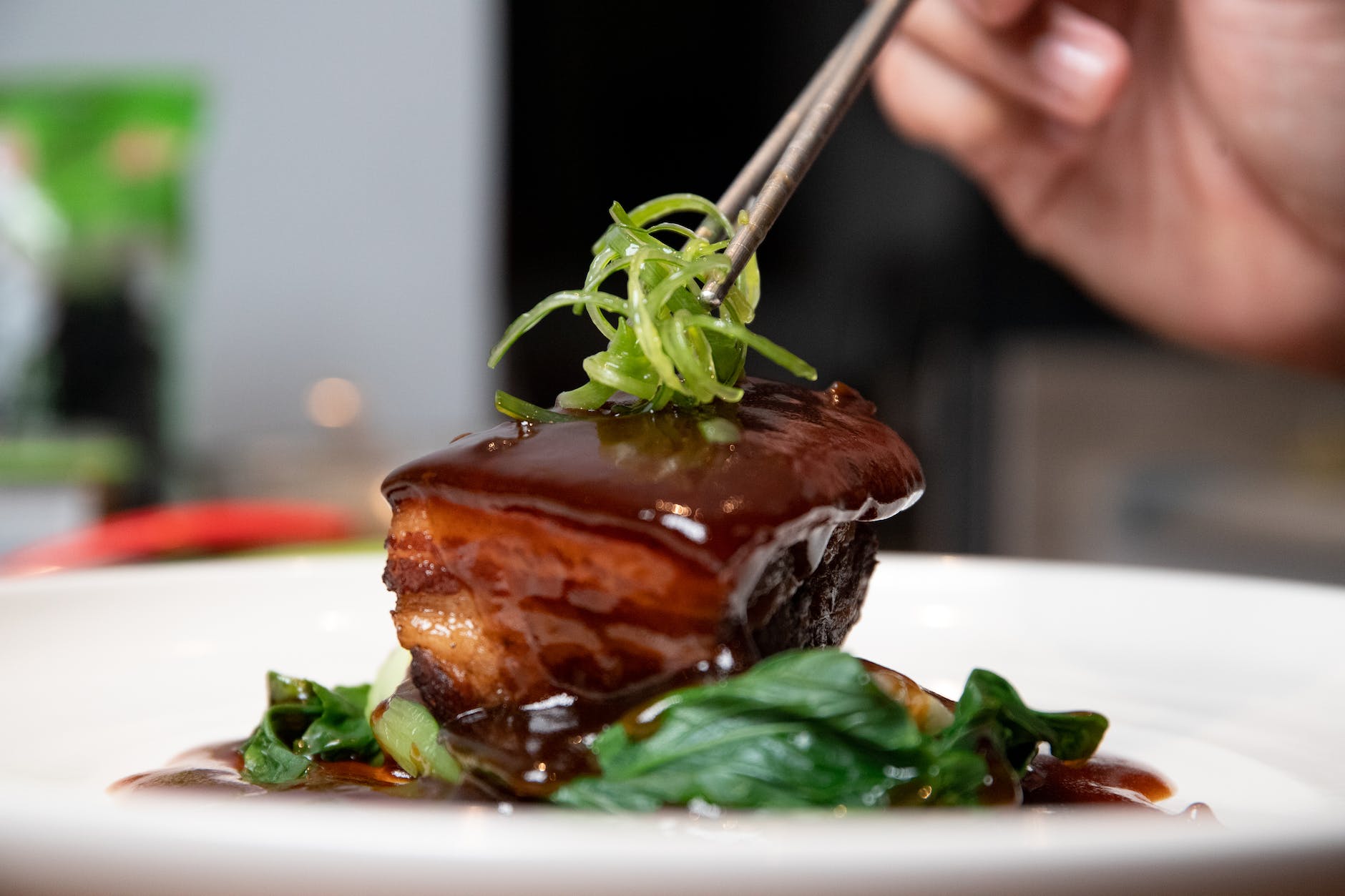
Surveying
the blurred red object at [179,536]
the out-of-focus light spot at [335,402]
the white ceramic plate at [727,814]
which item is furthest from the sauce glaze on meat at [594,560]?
the out-of-focus light spot at [335,402]

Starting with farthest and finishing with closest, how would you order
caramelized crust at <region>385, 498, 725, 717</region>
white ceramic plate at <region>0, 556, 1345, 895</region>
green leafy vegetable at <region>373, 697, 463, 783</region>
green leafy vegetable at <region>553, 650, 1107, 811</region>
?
green leafy vegetable at <region>373, 697, 463, 783</region>, caramelized crust at <region>385, 498, 725, 717</region>, green leafy vegetable at <region>553, 650, 1107, 811</region>, white ceramic plate at <region>0, 556, 1345, 895</region>

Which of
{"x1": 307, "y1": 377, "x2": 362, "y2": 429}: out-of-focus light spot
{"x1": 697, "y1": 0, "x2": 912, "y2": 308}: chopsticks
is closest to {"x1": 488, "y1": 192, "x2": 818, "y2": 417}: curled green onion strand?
{"x1": 697, "y1": 0, "x2": 912, "y2": 308}: chopsticks

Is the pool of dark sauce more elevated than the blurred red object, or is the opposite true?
the pool of dark sauce

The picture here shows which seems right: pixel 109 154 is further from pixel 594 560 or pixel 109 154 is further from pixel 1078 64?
pixel 594 560

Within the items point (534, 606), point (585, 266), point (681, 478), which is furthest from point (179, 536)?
point (585, 266)

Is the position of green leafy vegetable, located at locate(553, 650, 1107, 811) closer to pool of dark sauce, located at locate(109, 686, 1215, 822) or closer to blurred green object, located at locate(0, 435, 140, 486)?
pool of dark sauce, located at locate(109, 686, 1215, 822)

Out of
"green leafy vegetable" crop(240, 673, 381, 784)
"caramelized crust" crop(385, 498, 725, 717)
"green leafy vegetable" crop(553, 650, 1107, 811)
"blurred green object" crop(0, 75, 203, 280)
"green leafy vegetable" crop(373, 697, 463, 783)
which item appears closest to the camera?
"green leafy vegetable" crop(553, 650, 1107, 811)

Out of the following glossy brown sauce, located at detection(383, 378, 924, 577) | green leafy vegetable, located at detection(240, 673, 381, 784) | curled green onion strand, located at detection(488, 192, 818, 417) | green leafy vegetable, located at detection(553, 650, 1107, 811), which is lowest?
green leafy vegetable, located at detection(240, 673, 381, 784)
